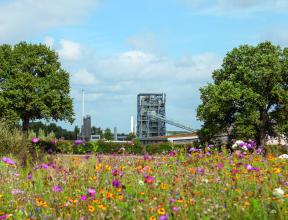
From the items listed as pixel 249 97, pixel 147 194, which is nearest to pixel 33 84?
pixel 249 97

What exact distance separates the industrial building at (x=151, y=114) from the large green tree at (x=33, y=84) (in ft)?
118

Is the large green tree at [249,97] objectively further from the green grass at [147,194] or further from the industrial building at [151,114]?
the industrial building at [151,114]

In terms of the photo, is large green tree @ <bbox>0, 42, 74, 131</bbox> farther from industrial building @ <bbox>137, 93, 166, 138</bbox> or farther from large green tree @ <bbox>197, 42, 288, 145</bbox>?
industrial building @ <bbox>137, 93, 166, 138</bbox>

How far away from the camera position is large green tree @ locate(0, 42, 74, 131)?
4322cm

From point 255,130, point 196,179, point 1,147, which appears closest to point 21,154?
point 1,147

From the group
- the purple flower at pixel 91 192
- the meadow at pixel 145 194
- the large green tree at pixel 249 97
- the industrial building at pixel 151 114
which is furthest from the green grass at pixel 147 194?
the industrial building at pixel 151 114

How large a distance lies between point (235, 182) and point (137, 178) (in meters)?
1.90

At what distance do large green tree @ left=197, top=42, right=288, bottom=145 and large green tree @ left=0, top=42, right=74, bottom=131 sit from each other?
15860 mm

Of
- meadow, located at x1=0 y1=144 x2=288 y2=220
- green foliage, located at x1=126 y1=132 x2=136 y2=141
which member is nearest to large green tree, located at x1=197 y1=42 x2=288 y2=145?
meadow, located at x1=0 y1=144 x2=288 y2=220

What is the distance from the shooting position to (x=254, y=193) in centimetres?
621

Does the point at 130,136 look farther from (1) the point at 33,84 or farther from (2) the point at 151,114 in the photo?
(1) the point at 33,84

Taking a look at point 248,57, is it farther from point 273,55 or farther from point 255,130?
point 255,130

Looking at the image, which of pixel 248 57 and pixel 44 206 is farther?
pixel 248 57

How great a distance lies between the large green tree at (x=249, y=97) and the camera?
1298 inches
